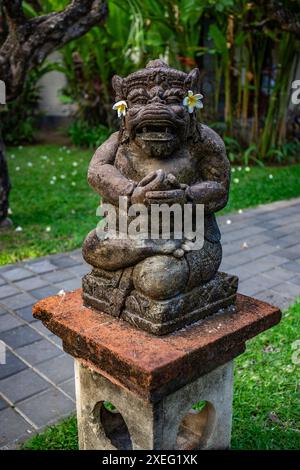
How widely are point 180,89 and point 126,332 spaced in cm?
93

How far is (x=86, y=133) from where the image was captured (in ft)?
33.8

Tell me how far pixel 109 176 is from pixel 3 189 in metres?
3.68

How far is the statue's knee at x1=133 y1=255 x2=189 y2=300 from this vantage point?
187cm

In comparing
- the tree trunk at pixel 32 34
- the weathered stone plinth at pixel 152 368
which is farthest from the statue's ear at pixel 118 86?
the tree trunk at pixel 32 34

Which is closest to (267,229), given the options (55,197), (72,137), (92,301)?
(55,197)

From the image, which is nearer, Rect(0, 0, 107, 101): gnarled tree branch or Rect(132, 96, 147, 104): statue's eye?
Rect(132, 96, 147, 104): statue's eye

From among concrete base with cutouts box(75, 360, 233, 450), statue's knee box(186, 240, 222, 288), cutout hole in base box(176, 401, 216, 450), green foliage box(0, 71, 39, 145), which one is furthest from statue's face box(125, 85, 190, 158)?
green foliage box(0, 71, 39, 145)

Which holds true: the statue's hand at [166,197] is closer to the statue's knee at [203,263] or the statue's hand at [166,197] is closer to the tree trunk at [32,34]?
the statue's knee at [203,263]

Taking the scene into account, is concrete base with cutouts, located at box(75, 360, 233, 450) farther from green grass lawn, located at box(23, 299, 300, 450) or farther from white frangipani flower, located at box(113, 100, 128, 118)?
white frangipani flower, located at box(113, 100, 128, 118)

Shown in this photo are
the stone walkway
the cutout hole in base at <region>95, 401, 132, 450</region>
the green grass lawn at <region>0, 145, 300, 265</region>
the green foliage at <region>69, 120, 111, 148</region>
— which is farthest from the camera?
the green foliage at <region>69, 120, 111, 148</region>

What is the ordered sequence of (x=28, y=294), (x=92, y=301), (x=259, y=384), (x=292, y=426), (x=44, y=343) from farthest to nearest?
(x=28, y=294), (x=44, y=343), (x=259, y=384), (x=292, y=426), (x=92, y=301)

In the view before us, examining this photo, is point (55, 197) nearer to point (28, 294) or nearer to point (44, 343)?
point (28, 294)

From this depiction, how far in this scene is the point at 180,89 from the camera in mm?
1931

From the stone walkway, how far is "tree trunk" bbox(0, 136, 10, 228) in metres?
0.95
